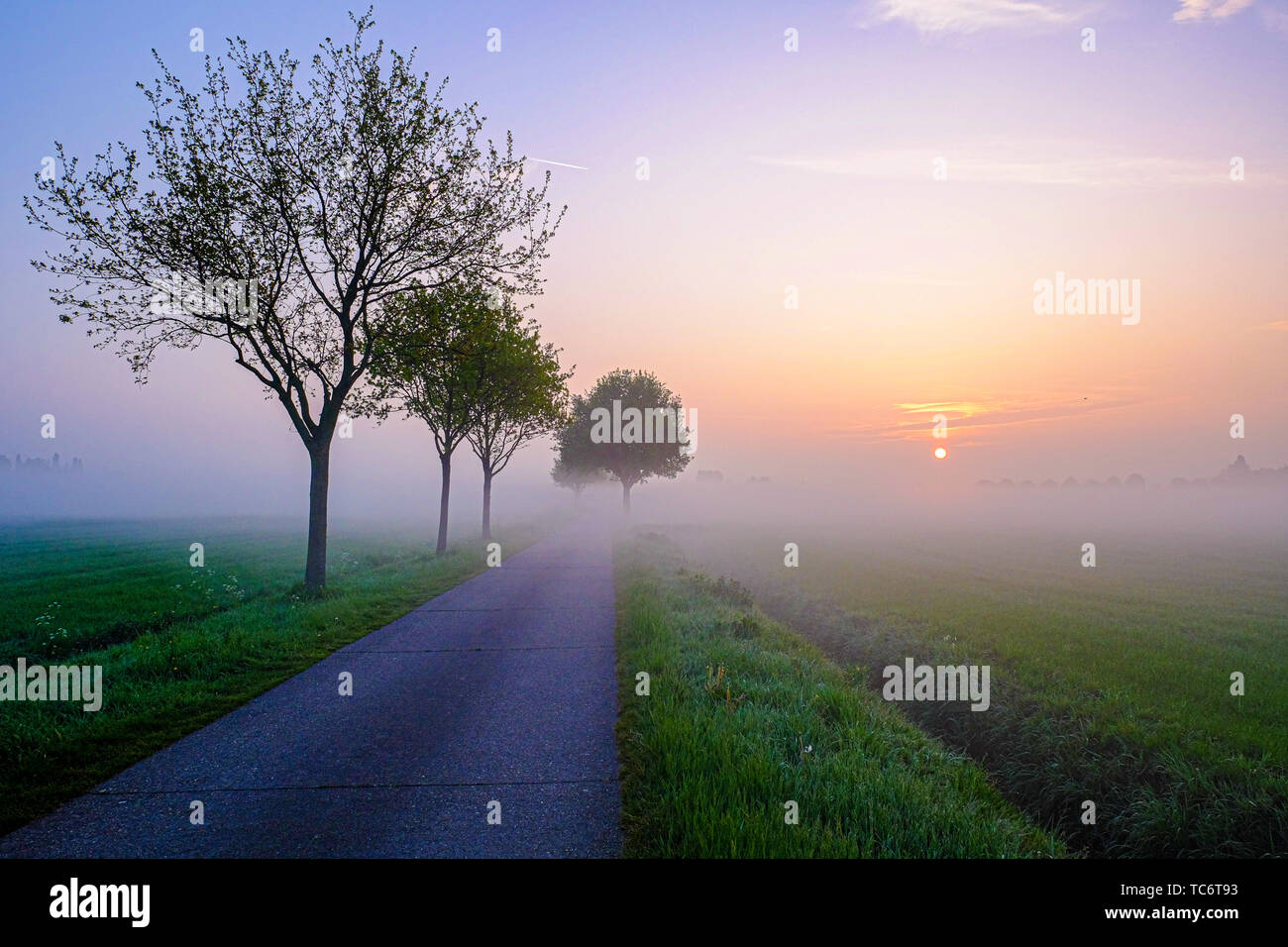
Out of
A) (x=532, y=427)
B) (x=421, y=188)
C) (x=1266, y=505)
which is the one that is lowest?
(x=1266, y=505)

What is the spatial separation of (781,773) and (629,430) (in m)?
56.8

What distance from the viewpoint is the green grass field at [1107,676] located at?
293 inches

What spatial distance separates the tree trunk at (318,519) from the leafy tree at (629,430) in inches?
1671

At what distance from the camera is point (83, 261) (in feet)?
50.4

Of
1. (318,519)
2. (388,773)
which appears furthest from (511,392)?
(388,773)

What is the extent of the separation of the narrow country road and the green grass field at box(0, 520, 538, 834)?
1.66 ft

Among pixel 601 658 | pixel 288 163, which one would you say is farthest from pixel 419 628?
pixel 288 163

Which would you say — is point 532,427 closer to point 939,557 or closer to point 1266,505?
point 939,557
